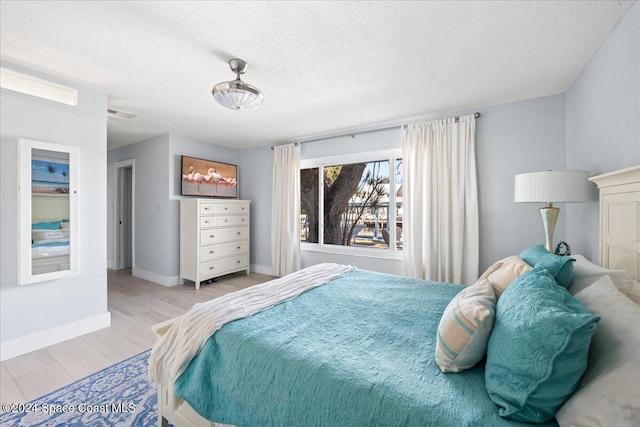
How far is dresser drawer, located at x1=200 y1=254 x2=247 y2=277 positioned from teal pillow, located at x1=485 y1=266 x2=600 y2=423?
4215mm

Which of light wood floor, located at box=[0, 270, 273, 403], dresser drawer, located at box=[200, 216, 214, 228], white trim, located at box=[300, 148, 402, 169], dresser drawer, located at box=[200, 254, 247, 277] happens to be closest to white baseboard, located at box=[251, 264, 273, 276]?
dresser drawer, located at box=[200, 254, 247, 277]

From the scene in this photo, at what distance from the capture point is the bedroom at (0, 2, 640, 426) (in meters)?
1.91

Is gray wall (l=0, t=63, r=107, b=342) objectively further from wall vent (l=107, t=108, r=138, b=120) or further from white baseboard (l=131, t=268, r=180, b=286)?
white baseboard (l=131, t=268, r=180, b=286)

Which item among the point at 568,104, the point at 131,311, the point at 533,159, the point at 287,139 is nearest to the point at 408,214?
the point at 533,159

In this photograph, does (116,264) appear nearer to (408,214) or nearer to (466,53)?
(408,214)

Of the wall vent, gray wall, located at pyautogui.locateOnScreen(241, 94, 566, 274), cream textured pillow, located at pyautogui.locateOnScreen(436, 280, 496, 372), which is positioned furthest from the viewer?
the wall vent

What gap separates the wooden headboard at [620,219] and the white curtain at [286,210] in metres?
3.70

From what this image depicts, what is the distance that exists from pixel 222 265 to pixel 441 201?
11.7 feet

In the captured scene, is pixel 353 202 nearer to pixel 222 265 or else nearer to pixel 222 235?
pixel 222 235

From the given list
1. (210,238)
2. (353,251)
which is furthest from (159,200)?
(353,251)

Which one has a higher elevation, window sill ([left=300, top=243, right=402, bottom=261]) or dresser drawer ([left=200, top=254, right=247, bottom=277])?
window sill ([left=300, top=243, right=402, bottom=261])

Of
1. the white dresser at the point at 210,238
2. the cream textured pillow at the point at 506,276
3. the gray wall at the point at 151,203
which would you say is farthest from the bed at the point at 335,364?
the gray wall at the point at 151,203

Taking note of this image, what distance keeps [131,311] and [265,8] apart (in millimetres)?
3544

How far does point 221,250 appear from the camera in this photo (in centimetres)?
468
